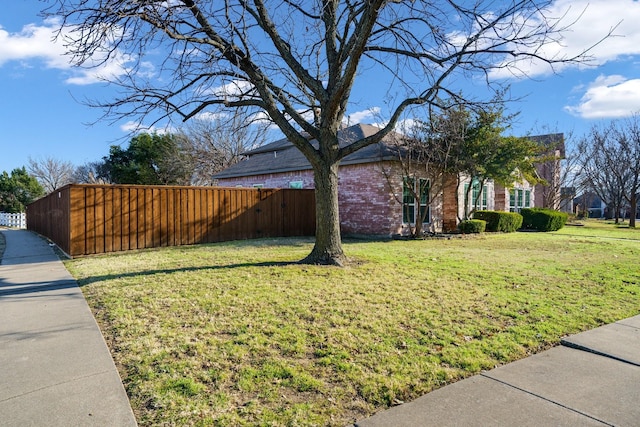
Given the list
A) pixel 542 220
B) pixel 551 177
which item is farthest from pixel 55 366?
pixel 551 177

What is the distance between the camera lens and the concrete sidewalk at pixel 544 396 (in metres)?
2.32

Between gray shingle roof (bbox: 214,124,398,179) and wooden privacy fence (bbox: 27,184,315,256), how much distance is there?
7.91 ft

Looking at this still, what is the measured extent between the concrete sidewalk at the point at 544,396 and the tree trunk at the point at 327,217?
463 centimetres

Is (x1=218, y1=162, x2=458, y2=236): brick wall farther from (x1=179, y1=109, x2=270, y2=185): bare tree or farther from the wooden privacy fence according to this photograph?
(x1=179, y1=109, x2=270, y2=185): bare tree

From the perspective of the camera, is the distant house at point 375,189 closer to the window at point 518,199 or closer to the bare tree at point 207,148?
the window at point 518,199

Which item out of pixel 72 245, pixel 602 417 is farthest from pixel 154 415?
pixel 72 245

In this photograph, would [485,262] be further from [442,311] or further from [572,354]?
[572,354]

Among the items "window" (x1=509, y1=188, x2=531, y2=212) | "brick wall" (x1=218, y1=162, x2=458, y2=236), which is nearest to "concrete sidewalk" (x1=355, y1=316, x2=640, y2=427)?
"brick wall" (x1=218, y1=162, x2=458, y2=236)

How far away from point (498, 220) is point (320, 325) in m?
14.9

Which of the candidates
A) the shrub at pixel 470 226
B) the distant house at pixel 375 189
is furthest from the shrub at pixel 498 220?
the shrub at pixel 470 226

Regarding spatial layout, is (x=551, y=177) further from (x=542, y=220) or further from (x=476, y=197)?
(x=476, y=197)

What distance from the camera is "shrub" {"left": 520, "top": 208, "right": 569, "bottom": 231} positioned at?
1828 cm

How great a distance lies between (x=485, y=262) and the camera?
812 cm

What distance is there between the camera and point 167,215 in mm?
11188
